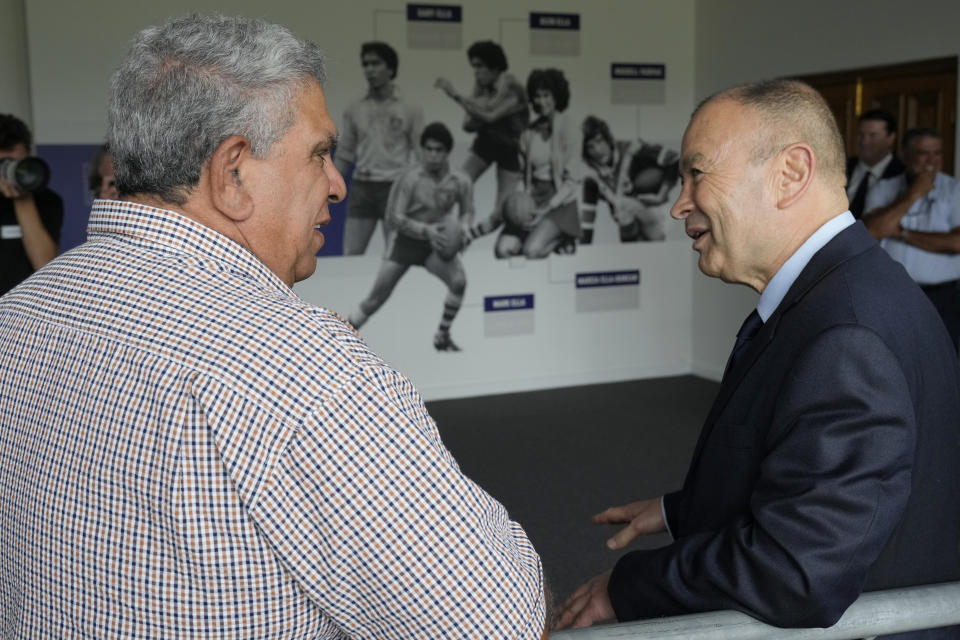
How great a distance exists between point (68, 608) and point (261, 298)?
0.37 metres

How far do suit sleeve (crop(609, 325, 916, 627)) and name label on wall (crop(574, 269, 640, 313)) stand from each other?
6.47 metres

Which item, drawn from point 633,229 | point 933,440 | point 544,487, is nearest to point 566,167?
point 633,229

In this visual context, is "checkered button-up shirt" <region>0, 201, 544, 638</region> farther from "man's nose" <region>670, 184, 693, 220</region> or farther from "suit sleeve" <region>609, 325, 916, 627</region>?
"man's nose" <region>670, 184, 693, 220</region>

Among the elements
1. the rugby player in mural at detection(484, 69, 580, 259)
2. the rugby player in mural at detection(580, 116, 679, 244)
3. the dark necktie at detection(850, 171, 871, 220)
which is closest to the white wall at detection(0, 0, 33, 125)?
the rugby player in mural at detection(484, 69, 580, 259)

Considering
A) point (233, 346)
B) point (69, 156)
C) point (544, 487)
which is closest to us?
point (233, 346)

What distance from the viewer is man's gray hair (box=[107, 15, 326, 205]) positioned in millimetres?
1011

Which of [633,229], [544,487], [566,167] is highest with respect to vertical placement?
[566,167]

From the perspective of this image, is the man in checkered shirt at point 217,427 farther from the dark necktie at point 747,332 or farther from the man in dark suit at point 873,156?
the man in dark suit at point 873,156

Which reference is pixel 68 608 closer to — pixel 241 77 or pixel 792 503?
pixel 241 77

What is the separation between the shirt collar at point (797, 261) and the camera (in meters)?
1.38

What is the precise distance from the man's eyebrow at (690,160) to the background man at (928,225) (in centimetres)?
426

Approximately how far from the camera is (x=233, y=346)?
35.4 inches

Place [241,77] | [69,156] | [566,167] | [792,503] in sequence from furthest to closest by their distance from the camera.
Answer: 1. [566,167]
2. [69,156]
3. [792,503]
4. [241,77]

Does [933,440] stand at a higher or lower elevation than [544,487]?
higher
